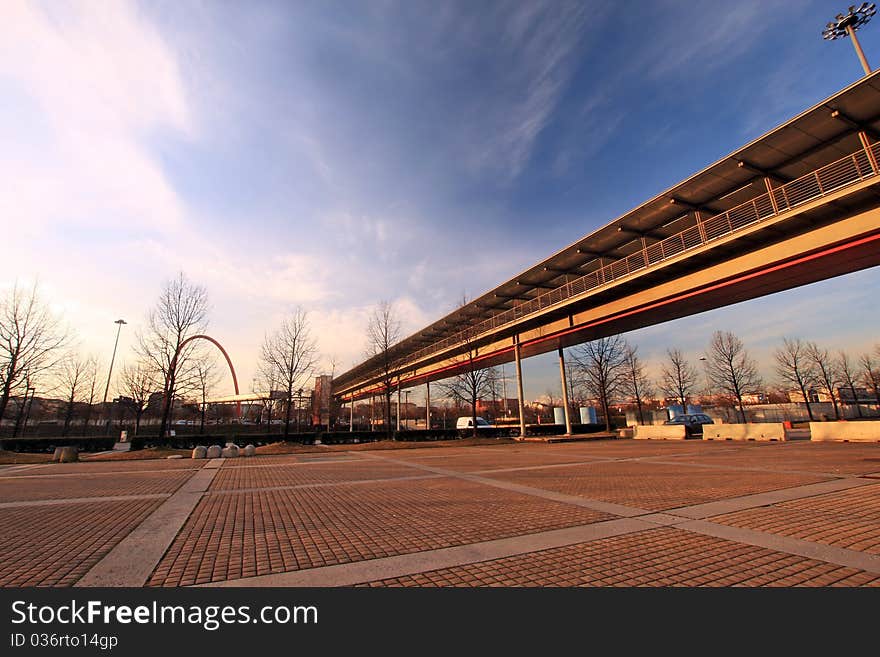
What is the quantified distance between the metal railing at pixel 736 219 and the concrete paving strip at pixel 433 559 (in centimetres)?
1842

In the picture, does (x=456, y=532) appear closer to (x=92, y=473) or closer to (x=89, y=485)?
(x=89, y=485)

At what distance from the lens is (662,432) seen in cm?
3048

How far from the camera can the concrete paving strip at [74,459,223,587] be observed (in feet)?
12.9

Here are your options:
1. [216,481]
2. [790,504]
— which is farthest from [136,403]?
[790,504]

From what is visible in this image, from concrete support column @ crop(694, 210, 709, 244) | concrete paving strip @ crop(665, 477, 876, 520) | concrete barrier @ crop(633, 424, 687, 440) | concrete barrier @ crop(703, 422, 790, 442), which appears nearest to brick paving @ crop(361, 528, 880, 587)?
concrete paving strip @ crop(665, 477, 876, 520)

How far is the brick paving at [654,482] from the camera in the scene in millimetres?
7746

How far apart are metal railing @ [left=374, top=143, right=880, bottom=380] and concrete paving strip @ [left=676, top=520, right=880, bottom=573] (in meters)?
17.3

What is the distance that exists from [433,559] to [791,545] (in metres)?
4.18

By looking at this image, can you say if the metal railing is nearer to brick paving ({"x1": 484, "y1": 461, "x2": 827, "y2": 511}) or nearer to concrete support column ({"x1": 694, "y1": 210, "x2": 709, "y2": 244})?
concrete support column ({"x1": 694, "y1": 210, "x2": 709, "y2": 244})

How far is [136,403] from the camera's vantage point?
3191 centimetres

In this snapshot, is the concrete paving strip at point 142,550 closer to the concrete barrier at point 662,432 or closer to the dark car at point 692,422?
the concrete barrier at point 662,432
